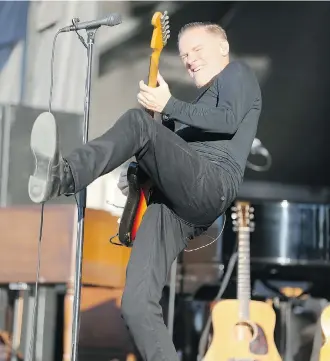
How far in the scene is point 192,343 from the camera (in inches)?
164

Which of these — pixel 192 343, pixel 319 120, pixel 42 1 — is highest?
pixel 42 1

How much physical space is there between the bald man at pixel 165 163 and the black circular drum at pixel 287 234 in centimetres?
158

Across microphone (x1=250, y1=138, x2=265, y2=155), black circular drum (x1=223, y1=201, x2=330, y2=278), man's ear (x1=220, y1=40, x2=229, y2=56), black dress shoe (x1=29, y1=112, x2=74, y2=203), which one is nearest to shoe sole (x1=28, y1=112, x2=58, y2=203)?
black dress shoe (x1=29, y1=112, x2=74, y2=203)

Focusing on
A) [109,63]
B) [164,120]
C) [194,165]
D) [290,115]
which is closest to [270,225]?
[290,115]

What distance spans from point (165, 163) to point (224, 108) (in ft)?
0.94

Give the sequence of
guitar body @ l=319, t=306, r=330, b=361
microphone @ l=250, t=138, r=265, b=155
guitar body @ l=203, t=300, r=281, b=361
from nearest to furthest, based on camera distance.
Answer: guitar body @ l=319, t=306, r=330, b=361
guitar body @ l=203, t=300, r=281, b=361
microphone @ l=250, t=138, r=265, b=155

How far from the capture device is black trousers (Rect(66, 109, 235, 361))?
222 cm

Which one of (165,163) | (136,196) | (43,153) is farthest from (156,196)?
(43,153)

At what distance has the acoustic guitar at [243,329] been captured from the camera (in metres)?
3.55

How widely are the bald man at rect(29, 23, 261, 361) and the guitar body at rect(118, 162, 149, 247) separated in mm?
47

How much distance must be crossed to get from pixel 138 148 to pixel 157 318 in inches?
20.2

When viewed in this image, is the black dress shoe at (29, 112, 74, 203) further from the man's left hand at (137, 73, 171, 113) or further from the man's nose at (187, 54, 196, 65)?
the man's nose at (187, 54, 196, 65)

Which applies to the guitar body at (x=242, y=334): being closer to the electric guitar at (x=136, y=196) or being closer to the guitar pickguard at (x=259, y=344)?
the guitar pickguard at (x=259, y=344)

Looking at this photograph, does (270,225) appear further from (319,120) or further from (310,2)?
(310,2)
